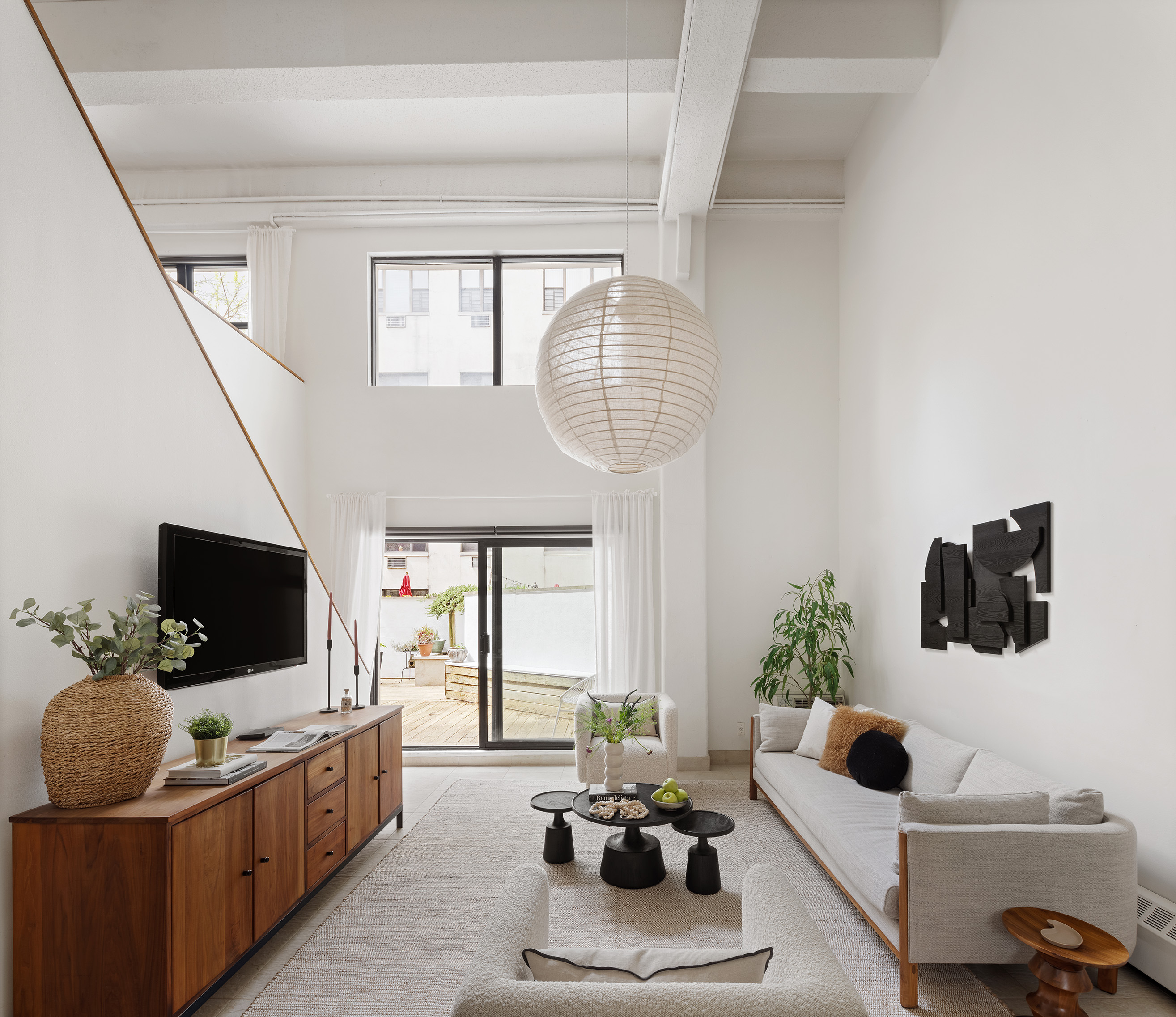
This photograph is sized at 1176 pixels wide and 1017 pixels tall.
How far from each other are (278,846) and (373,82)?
12.6 ft

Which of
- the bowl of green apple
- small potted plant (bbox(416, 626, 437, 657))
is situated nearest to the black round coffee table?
the bowl of green apple

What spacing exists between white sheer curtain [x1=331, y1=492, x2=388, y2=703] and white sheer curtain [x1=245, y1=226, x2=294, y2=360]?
1.40m

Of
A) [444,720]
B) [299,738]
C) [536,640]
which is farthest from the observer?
[444,720]

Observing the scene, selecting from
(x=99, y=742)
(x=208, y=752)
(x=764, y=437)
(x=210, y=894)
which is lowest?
(x=210, y=894)

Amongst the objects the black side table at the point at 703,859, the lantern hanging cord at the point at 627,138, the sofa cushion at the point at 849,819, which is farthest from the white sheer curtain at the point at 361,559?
the black side table at the point at 703,859

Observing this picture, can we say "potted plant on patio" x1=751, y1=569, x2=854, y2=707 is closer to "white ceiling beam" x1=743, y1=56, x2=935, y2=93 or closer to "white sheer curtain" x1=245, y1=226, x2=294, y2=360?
"white ceiling beam" x1=743, y1=56, x2=935, y2=93

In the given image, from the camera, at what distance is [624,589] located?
620 centimetres

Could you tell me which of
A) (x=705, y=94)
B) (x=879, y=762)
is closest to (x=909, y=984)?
(x=879, y=762)

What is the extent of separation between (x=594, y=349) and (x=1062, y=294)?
2.06 metres

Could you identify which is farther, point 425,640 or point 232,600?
point 425,640

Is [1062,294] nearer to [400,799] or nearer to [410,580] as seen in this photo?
[400,799]

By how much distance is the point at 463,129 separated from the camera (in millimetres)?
5773

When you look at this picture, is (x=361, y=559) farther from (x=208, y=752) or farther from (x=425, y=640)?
(x=208, y=752)

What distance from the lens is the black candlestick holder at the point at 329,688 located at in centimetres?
448
